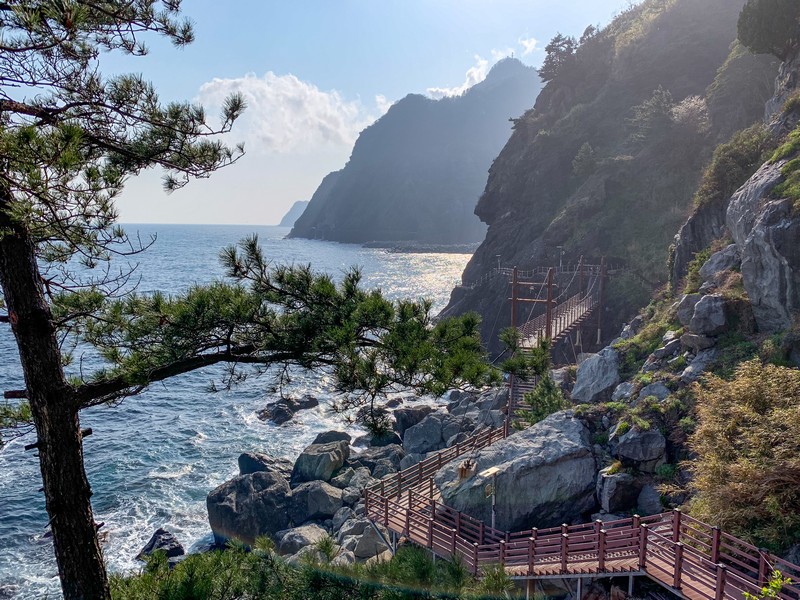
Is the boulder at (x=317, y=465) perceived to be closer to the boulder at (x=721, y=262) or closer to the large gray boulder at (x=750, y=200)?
the boulder at (x=721, y=262)

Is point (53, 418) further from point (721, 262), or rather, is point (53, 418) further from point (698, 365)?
point (721, 262)

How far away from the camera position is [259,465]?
73.2 feet

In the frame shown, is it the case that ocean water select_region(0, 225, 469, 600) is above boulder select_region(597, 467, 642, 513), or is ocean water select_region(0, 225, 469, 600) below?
below

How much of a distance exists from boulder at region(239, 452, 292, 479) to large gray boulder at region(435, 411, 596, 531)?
11.4 meters

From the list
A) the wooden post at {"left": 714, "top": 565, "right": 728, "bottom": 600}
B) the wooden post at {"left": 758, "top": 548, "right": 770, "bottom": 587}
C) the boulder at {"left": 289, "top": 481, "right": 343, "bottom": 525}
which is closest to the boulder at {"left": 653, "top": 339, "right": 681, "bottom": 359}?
the wooden post at {"left": 758, "top": 548, "right": 770, "bottom": 587}

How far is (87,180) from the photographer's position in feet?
14.8

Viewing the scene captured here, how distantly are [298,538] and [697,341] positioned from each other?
1380 cm

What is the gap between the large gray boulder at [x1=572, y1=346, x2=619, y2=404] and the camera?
55.7 feet

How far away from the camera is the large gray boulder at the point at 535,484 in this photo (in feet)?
39.9

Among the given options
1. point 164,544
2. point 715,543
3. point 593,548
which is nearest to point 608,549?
point 593,548

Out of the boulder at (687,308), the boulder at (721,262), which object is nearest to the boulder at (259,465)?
the boulder at (687,308)

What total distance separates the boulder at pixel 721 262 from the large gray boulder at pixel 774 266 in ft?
6.88

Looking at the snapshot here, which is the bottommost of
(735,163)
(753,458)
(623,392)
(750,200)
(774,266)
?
(623,392)

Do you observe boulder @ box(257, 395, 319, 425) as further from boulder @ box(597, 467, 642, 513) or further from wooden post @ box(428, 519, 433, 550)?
boulder @ box(597, 467, 642, 513)
